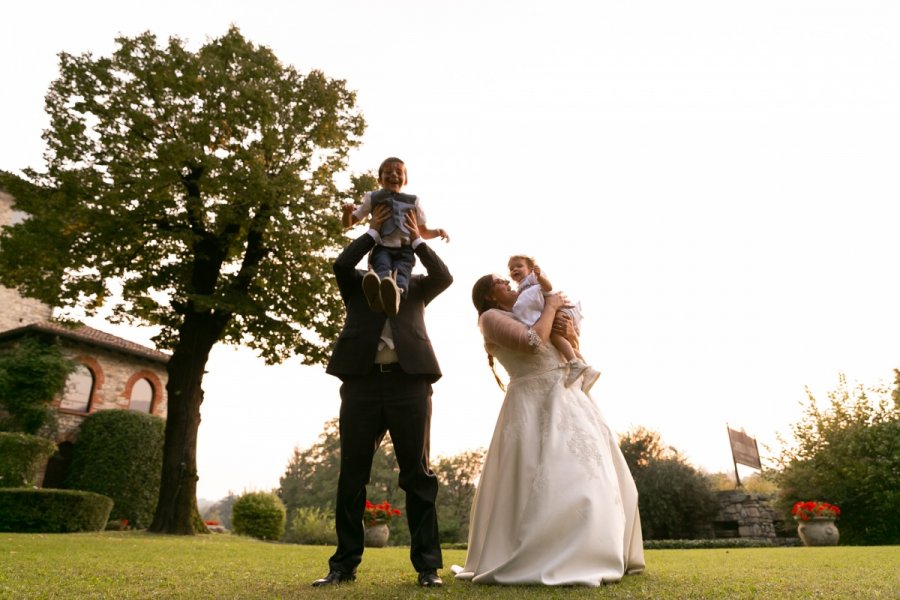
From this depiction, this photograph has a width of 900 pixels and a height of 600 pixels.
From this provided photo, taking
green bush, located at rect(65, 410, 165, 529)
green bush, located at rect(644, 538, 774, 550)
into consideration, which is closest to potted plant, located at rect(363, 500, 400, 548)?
green bush, located at rect(644, 538, 774, 550)

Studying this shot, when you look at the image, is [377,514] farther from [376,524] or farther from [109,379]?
[109,379]

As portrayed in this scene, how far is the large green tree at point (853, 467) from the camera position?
15.3 m

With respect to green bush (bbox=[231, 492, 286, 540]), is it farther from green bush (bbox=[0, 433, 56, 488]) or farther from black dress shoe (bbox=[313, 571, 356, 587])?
black dress shoe (bbox=[313, 571, 356, 587])

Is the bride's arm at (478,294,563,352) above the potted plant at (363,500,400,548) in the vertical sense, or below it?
above

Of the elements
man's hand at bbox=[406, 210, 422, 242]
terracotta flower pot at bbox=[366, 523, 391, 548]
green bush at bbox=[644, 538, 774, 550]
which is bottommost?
green bush at bbox=[644, 538, 774, 550]

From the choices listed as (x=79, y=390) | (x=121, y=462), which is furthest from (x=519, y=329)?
(x=79, y=390)

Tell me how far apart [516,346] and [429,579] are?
1532 mm

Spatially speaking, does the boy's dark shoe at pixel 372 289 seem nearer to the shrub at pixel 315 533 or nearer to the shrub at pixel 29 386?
the shrub at pixel 315 533

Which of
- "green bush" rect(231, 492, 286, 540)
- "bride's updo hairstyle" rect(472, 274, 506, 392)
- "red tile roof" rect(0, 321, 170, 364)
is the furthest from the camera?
"red tile roof" rect(0, 321, 170, 364)

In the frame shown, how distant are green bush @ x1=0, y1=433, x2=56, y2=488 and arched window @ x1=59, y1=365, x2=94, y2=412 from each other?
4.41m

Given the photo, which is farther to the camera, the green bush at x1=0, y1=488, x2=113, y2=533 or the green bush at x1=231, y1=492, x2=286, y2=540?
the green bush at x1=231, y1=492, x2=286, y2=540

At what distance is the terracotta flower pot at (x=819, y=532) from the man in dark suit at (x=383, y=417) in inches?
560

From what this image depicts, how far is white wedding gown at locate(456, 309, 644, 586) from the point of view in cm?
325

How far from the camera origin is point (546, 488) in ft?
11.4
